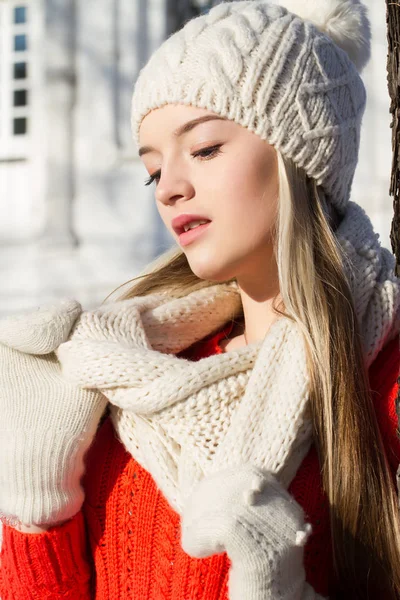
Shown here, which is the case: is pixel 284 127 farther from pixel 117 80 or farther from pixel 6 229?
pixel 6 229

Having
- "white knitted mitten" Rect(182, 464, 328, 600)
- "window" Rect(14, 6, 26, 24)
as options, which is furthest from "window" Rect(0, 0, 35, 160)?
"white knitted mitten" Rect(182, 464, 328, 600)

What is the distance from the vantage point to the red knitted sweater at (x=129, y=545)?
142 cm

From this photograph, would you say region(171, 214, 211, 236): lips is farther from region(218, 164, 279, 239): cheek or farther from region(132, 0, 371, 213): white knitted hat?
region(132, 0, 371, 213): white knitted hat

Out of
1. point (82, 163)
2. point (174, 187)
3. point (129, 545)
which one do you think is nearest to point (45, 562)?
point (129, 545)

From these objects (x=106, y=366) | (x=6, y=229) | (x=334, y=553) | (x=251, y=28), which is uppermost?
(x=251, y=28)

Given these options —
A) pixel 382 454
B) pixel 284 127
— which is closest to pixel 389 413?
pixel 382 454

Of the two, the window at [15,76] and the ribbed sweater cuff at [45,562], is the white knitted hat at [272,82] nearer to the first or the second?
the ribbed sweater cuff at [45,562]

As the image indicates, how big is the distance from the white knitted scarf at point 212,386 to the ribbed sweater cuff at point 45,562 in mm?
199

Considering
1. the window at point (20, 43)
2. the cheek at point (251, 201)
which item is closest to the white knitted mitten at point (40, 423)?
the cheek at point (251, 201)

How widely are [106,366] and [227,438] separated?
26 centimetres

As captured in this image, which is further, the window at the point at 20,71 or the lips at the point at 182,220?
the window at the point at 20,71

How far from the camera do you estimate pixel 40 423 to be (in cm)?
144

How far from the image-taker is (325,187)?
1580 mm

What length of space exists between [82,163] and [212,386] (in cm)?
478
